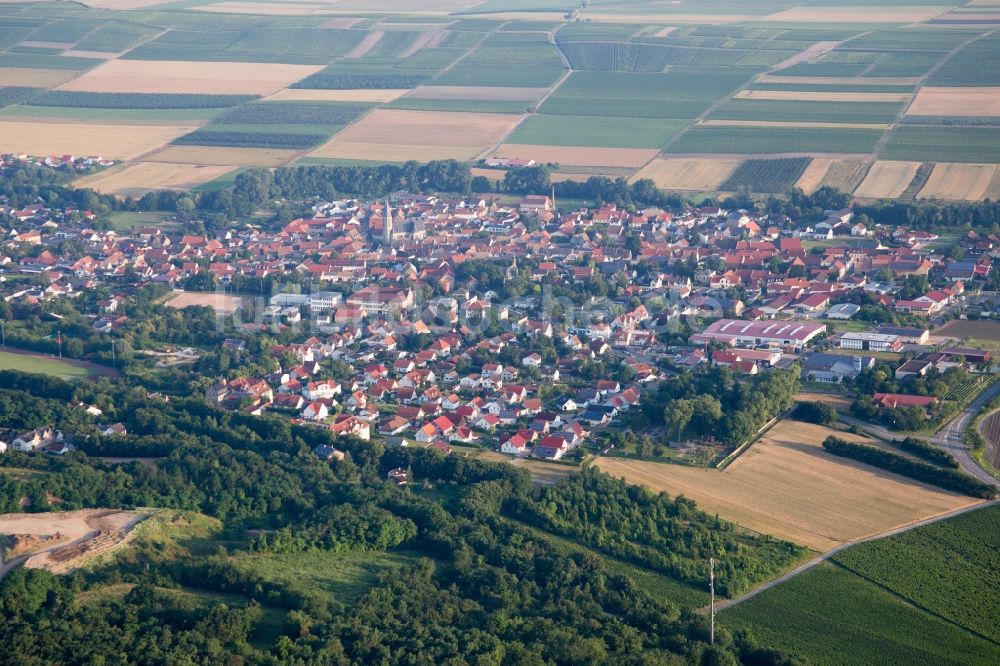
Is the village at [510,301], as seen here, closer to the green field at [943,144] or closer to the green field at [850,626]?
the green field at [850,626]

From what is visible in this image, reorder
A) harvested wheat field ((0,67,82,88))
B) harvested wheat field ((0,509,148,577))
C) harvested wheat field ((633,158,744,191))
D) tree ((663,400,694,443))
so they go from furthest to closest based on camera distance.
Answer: harvested wheat field ((0,67,82,88))
harvested wheat field ((633,158,744,191))
tree ((663,400,694,443))
harvested wheat field ((0,509,148,577))

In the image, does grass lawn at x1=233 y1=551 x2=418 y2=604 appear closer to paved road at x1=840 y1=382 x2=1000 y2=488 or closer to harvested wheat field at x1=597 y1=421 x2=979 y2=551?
harvested wheat field at x1=597 y1=421 x2=979 y2=551

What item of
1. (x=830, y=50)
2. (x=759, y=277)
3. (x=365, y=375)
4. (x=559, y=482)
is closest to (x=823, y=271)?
(x=759, y=277)

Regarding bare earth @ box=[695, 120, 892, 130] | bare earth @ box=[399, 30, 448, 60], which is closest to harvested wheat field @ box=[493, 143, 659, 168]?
bare earth @ box=[695, 120, 892, 130]

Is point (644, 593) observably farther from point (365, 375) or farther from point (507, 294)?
point (507, 294)

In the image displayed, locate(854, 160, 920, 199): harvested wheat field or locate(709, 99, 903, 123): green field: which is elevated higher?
locate(709, 99, 903, 123): green field

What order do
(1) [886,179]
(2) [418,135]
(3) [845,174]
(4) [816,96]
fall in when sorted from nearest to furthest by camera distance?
(1) [886,179] → (3) [845,174] → (2) [418,135] → (4) [816,96]

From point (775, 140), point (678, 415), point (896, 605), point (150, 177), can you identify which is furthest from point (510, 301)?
point (150, 177)

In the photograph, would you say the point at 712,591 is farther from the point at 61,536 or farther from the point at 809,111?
the point at 809,111
